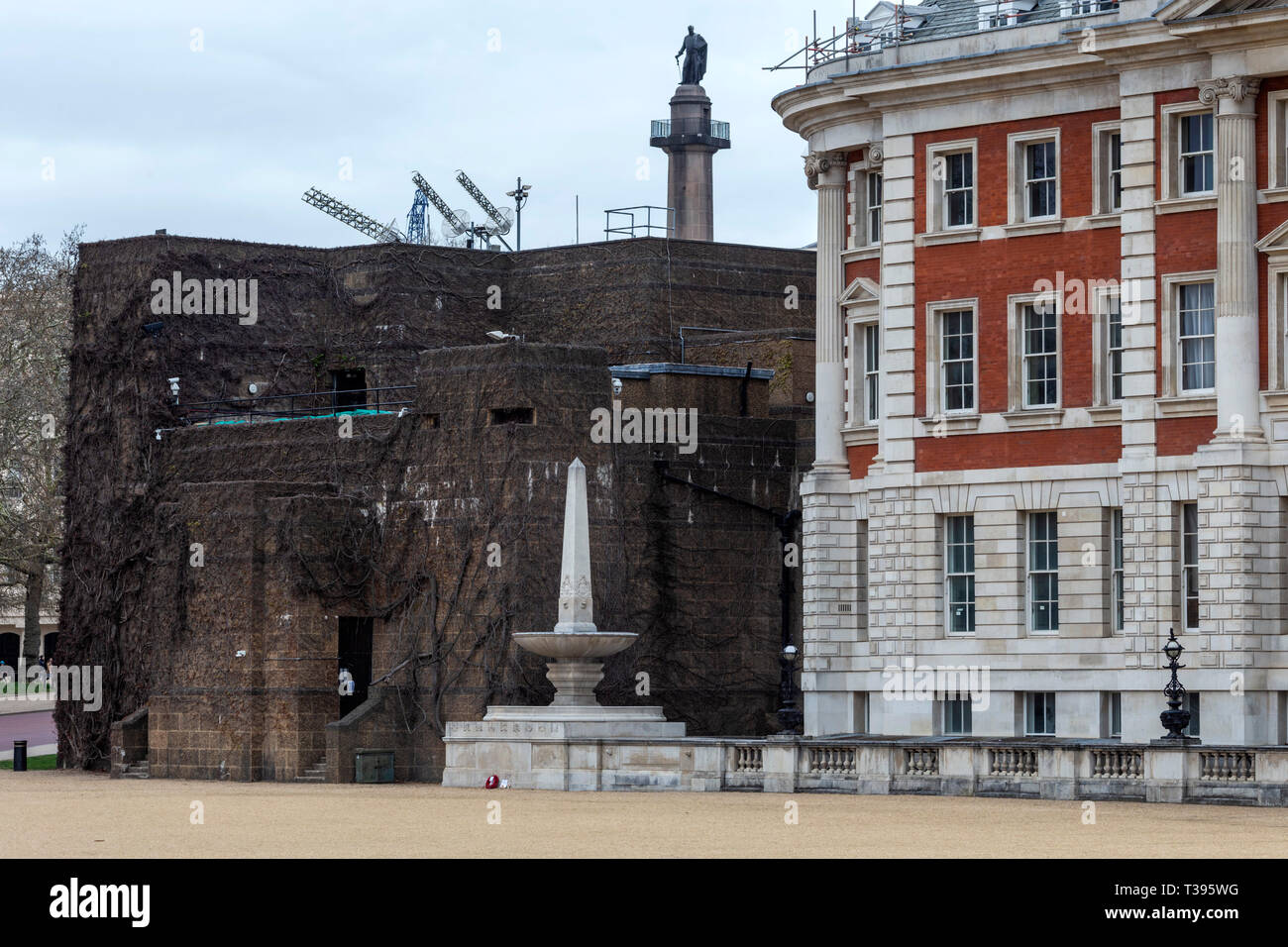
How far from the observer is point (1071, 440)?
52.2m

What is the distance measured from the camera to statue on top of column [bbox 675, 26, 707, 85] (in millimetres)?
109125

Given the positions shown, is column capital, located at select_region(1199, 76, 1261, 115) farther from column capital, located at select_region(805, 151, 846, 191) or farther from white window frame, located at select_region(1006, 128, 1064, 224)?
column capital, located at select_region(805, 151, 846, 191)

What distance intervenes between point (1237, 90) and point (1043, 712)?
41.6 ft

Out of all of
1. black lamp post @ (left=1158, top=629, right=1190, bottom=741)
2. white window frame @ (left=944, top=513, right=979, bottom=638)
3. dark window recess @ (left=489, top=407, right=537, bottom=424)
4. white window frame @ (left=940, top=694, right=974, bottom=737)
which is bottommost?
white window frame @ (left=940, top=694, right=974, bottom=737)

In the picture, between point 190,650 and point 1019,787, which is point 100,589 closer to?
point 190,650

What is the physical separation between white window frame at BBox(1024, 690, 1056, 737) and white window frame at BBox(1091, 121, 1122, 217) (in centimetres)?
951

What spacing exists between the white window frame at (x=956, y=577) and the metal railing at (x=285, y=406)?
509 inches

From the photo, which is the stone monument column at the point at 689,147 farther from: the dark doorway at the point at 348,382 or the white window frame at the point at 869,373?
the white window frame at the point at 869,373

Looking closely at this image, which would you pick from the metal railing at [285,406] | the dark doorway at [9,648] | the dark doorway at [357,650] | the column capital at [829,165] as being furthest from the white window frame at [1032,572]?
the dark doorway at [9,648]

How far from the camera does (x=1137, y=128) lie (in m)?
50.8

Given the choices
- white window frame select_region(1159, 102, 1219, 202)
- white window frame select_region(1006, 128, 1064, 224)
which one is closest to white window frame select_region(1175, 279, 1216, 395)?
white window frame select_region(1159, 102, 1219, 202)

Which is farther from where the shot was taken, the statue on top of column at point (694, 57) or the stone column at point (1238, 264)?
the statue on top of column at point (694, 57)

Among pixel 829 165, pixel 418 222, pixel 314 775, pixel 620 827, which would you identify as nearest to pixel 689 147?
pixel 418 222

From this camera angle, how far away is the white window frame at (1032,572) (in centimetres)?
5241
